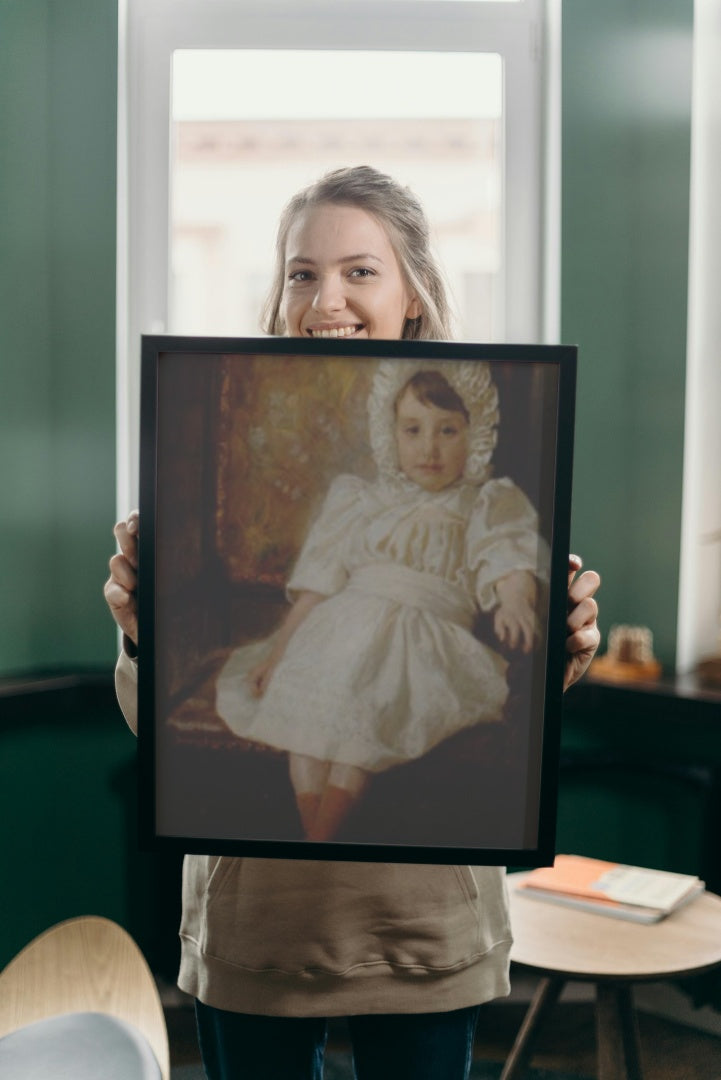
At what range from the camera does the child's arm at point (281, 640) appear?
935 millimetres

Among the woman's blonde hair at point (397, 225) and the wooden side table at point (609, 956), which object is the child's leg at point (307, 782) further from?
the wooden side table at point (609, 956)

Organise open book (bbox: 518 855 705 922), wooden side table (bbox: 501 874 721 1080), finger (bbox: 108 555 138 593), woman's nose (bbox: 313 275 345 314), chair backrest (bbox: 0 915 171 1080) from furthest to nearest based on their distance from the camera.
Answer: open book (bbox: 518 855 705 922) < wooden side table (bbox: 501 874 721 1080) < woman's nose (bbox: 313 275 345 314) < finger (bbox: 108 555 138 593) < chair backrest (bbox: 0 915 171 1080)

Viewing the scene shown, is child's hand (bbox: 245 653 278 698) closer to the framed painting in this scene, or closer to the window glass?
the framed painting

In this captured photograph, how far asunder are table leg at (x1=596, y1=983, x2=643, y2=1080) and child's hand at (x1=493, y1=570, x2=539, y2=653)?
1022mm

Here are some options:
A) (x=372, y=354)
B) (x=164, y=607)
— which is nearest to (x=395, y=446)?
(x=372, y=354)

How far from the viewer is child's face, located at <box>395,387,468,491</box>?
3.01 ft

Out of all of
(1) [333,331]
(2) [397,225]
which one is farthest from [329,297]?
(2) [397,225]

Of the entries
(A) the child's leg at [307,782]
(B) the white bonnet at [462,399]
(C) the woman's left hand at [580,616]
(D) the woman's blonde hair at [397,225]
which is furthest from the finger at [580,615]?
(D) the woman's blonde hair at [397,225]

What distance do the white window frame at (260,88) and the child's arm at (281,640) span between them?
5.55 feet

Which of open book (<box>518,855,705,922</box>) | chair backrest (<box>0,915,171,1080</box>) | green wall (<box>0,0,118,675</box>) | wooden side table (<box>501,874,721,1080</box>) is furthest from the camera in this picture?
green wall (<box>0,0,118,675</box>)

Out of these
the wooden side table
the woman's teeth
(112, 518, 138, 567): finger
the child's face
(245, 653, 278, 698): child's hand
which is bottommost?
the wooden side table

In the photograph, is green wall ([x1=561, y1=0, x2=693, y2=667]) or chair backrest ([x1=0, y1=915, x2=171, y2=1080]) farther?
green wall ([x1=561, y1=0, x2=693, y2=667])

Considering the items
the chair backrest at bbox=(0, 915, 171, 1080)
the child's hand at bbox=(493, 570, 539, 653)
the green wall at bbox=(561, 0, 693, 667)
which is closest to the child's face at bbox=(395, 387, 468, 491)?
the child's hand at bbox=(493, 570, 539, 653)

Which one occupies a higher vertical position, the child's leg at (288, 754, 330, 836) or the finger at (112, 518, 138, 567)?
the finger at (112, 518, 138, 567)
